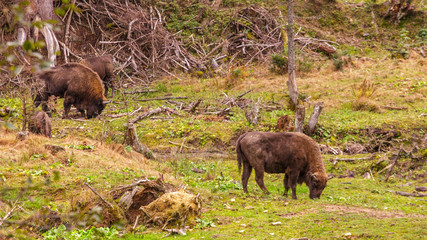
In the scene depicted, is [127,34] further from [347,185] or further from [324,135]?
[347,185]

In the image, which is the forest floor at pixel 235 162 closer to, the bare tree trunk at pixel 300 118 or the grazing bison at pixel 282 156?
the grazing bison at pixel 282 156

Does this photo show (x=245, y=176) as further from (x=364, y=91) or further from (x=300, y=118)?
(x=364, y=91)

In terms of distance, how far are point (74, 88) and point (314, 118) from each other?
10.0 metres

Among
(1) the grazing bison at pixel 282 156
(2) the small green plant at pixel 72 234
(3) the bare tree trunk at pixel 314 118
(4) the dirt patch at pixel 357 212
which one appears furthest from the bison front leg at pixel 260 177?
(3) the bare tree trunk at pixel 314 118

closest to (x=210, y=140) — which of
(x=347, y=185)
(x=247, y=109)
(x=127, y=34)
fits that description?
(x=247, y=109)

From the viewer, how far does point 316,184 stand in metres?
11.5

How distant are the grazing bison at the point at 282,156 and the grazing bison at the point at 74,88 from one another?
10.2 meters

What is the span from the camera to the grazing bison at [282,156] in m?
11.6

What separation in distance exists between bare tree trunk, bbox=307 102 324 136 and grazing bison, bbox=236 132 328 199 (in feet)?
20.5

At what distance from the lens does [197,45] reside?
103 ft

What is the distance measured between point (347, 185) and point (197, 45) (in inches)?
785

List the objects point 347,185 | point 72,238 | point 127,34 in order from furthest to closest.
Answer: point 127,34 < point 347,185 < point 72,238

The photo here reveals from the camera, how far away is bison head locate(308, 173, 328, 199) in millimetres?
11413

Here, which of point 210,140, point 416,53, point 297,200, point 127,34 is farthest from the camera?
point 127,34
